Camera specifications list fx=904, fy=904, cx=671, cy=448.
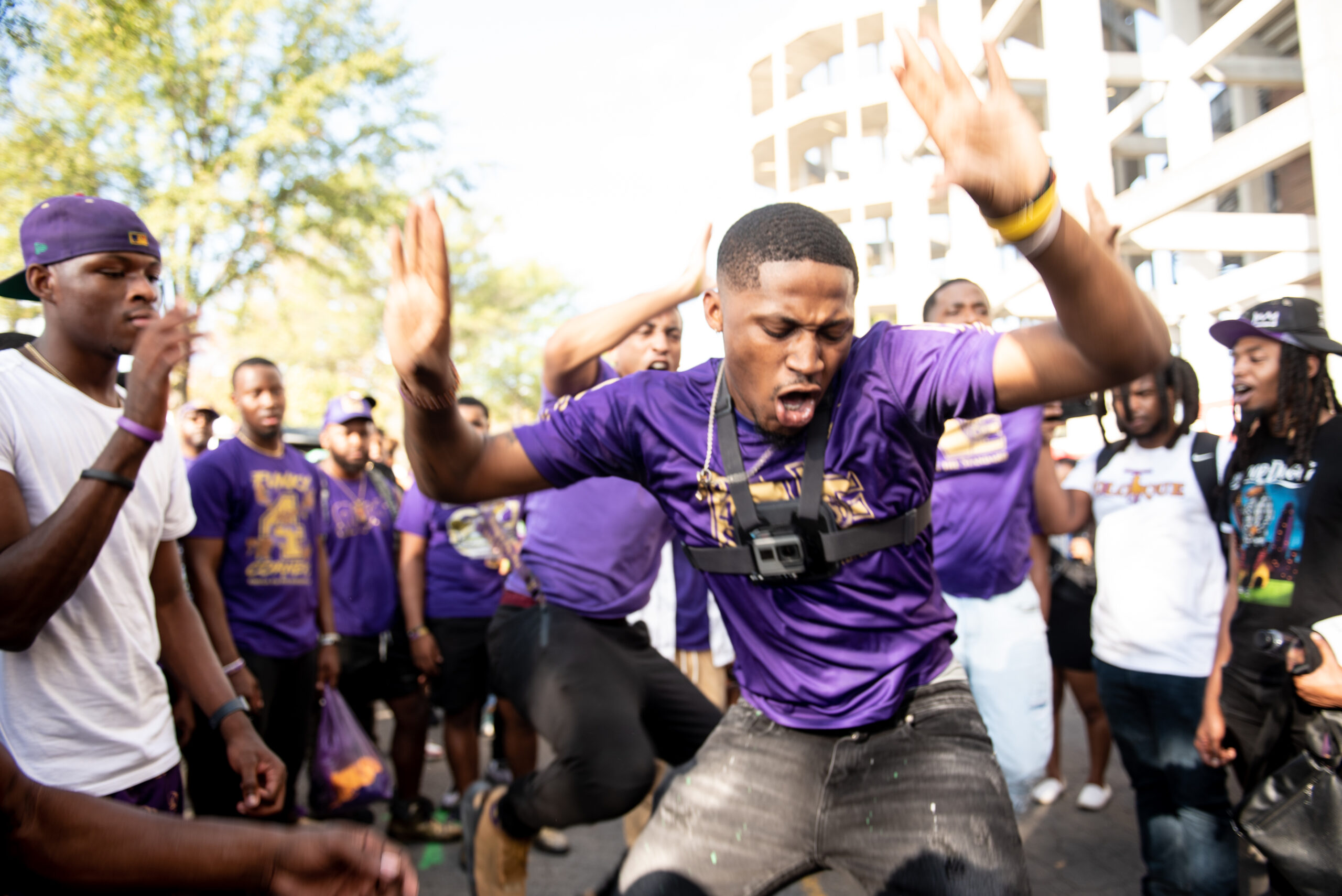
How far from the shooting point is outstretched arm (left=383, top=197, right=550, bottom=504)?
2.10 meters

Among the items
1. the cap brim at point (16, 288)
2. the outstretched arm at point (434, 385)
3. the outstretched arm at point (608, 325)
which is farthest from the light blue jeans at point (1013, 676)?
Answer: the cap brim at point (16, 288)

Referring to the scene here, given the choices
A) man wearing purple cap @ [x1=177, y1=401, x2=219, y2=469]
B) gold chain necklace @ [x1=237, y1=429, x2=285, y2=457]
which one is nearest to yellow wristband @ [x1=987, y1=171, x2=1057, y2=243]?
gold chain necklace @ [x1=237, y1=429, x2=285, y2=457]

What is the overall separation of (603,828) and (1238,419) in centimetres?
398

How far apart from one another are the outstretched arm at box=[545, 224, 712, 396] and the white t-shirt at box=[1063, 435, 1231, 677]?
2308mm

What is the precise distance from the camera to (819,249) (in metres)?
2.29

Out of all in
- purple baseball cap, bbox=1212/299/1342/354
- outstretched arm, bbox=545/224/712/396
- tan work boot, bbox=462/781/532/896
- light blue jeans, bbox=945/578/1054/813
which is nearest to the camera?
purple baseball cap, bbox=1212/299/1342/354

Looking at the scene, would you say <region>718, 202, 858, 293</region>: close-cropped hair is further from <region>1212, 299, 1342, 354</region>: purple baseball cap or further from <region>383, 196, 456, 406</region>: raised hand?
<region>1212, 299, 1342, 354</region>: purple baseball cap

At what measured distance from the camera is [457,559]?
19.1ft

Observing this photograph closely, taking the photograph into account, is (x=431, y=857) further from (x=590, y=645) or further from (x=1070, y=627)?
(x=1070, y=627)

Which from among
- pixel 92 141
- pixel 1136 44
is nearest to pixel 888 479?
pixel 92 141

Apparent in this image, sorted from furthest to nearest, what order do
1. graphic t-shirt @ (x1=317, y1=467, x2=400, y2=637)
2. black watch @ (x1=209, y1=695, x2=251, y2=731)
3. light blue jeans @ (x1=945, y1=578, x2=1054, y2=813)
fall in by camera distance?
graphic t-shirt @ (x1=317, y1=467, x2=400, y2=637)
light blue jeans @ (x1=945, y1=578, x2=1054, y2=813)
black watch @ (x1=209, y1=695, x2=251, y2=731)

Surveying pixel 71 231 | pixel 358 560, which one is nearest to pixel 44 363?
pixel 71 231

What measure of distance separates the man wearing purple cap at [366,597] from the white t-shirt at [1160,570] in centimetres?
397

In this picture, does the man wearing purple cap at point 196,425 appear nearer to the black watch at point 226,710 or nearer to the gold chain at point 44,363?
the black watch at point 226,710
